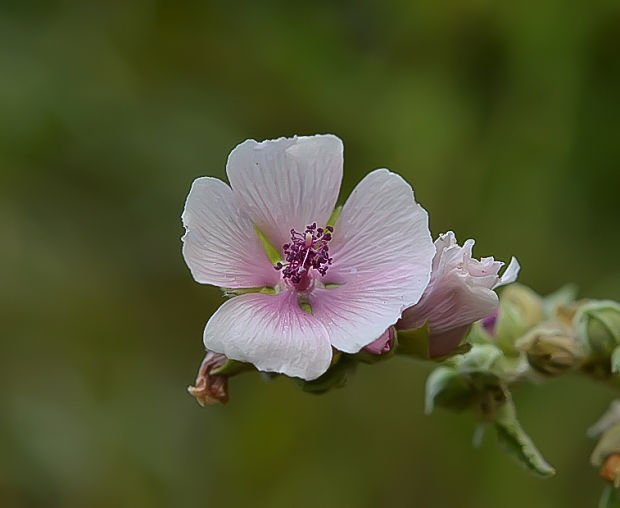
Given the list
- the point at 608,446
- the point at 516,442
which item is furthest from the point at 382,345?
the point at 608,446

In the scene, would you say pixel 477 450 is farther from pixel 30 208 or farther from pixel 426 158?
pixel 30 208

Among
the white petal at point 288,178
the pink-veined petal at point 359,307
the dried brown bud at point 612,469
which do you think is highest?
the white petal at point 288,178

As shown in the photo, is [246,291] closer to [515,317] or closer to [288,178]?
[288,178]

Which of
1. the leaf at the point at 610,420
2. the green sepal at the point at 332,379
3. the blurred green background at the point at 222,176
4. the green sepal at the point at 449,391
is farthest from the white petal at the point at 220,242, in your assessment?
the blurred green background at the point at 222,176

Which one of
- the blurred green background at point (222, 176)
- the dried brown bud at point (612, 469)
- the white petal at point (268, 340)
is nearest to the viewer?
the white petal at point (268, 340)

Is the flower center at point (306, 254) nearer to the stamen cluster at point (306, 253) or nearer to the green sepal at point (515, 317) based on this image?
the stamen cluster at point (306, 253)

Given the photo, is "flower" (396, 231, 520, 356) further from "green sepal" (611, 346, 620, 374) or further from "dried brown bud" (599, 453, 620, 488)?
"dried brown bud" (599, 453, 620, 488)
